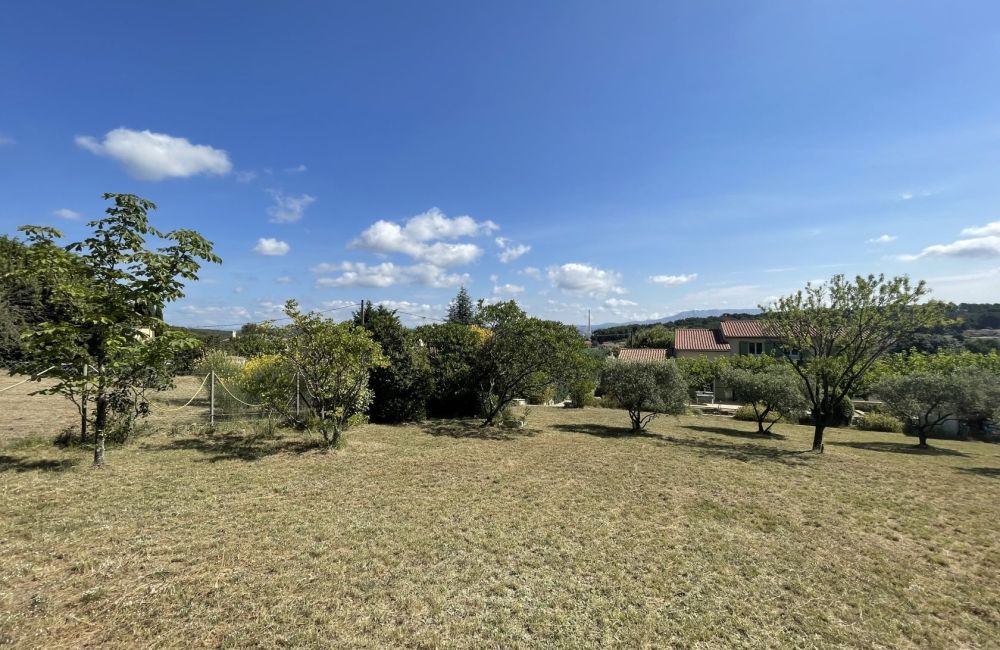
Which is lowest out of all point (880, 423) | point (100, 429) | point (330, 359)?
point (880, 423)

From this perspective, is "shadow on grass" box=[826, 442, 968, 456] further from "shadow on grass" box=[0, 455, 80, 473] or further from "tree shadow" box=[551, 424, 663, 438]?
"shadow on grass" box=[0, 455, 80, 473]

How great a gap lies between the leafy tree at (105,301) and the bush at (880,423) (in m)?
24.4

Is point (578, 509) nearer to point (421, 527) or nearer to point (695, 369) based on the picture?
point (421, 527)

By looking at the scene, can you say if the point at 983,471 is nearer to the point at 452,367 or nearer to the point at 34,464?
the point at 452,367

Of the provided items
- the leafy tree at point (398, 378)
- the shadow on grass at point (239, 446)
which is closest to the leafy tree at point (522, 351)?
the leafy tree at point (398, 378)

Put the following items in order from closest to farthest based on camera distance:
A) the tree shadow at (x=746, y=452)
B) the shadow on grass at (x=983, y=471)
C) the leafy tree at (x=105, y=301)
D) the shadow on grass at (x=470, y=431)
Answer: the leafy tree at (x=105, y=301), the shadow on grass at (x=983, y=471), the tree shadow at (x=746, y=452), the shadow on grass at (x=470, y=431)

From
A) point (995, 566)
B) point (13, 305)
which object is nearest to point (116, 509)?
point (995, 566)

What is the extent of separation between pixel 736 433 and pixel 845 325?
535 cm

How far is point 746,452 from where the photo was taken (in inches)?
416

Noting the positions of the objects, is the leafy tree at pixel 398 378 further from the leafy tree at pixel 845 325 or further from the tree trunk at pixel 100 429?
the leafy tree at pixel 845 325

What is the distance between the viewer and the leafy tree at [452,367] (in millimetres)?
15086

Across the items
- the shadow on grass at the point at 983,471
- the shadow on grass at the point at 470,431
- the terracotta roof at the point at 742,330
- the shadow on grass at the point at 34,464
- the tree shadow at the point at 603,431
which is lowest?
the shadow on grass at the point at 983,471

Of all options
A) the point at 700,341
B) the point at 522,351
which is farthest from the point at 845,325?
the point at 700,341

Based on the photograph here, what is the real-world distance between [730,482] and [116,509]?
30.8 ft
